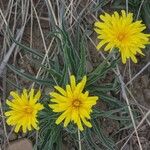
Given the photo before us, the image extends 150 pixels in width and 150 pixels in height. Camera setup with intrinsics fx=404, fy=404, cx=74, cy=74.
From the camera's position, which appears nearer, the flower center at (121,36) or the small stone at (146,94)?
the flower center at (121,36)

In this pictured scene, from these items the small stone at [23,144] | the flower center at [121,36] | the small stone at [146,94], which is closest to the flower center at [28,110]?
the small stone at [23,144]

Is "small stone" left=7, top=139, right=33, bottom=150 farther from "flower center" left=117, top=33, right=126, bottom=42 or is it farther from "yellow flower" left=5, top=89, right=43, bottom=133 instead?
"flower center" left=117, top=33, right=126, bottom=42

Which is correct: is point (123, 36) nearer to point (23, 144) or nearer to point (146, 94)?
point (146, 94)

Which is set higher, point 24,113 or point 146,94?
point 24,113

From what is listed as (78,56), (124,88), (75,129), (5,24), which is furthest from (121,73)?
(5,24)

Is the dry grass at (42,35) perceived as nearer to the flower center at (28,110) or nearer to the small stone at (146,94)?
the small stone at (146,94)

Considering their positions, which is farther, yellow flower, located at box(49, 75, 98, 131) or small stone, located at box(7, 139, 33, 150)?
small stone, located at box(7, 139, 33, 150)

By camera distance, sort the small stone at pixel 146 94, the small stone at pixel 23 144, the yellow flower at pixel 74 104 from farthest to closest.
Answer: the small stone at pixel 146 94 → the small stone at pixel 23 144 → the yellow flower at pixel 74 104

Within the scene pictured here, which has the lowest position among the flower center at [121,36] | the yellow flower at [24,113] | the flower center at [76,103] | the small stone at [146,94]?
the small stone at [146,94]

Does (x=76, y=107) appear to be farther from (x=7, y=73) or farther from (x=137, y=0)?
(x=137, y=0)

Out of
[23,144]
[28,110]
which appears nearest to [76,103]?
[28,110]

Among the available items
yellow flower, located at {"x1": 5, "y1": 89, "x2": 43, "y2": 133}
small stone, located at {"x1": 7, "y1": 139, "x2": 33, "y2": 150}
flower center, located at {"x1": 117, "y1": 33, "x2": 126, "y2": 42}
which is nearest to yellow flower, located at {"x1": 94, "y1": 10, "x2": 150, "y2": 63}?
flower center, located at {"x1": 117, "y1": 33, "x2": 126, "y2": 42}

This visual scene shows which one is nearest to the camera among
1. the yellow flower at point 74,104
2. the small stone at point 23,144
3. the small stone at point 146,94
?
the yellow flower at point 74,104
